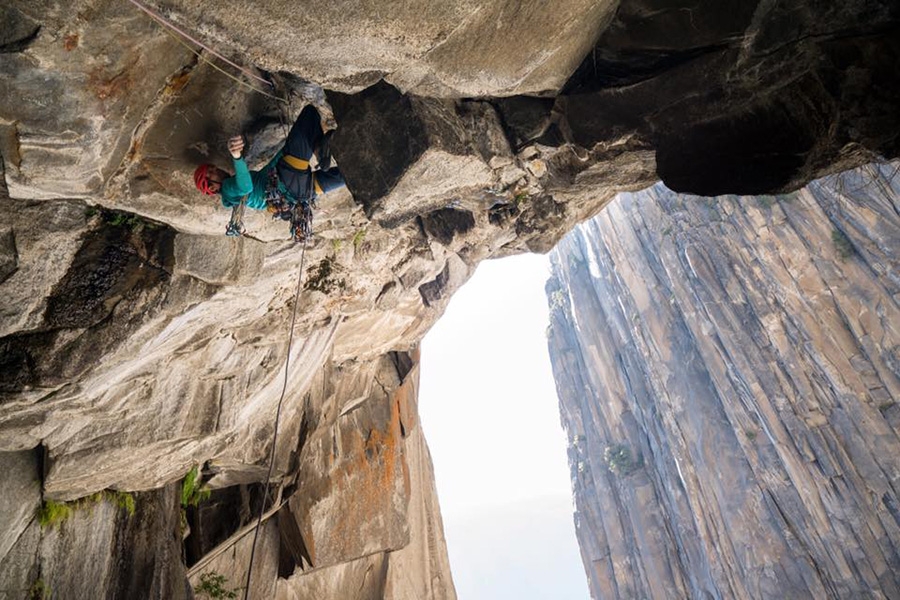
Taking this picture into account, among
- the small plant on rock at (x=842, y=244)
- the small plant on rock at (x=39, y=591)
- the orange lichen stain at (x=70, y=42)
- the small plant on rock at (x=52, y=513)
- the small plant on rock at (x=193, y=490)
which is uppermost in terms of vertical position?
the small plant on rock at (x=842, y=244)

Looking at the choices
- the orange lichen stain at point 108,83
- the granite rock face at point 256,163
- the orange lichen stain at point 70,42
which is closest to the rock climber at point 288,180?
the granite rock face at point 256,163

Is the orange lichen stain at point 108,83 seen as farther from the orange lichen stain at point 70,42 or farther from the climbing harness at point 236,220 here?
the climbing harness at point 236,220

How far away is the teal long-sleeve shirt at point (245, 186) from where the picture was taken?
353 centimetres

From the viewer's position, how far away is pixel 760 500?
24391 millimetres

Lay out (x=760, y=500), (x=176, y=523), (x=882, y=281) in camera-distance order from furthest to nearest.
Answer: (x=760, y=500)
(x=882, y=281)
(x=176, y=523)

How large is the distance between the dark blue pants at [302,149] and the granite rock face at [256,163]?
0.20 m

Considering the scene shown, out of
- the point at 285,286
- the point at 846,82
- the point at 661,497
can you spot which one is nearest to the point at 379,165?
the point at 285,286

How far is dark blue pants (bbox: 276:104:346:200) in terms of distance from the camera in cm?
386

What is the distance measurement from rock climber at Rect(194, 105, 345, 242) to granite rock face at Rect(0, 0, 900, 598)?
25 cm

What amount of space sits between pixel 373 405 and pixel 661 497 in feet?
100

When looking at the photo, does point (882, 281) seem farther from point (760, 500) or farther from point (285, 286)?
point (285, 286)

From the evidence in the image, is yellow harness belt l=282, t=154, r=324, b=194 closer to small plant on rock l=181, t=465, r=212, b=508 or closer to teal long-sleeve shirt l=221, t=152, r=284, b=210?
teal long-sleeve shirt l=221, t=152, r=284, b=210

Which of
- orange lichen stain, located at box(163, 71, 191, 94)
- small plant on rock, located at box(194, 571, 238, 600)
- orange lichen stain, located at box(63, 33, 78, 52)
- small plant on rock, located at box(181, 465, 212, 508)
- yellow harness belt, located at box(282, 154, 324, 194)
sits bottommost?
small plant on rock, located at box(194, 571, 238, 600)

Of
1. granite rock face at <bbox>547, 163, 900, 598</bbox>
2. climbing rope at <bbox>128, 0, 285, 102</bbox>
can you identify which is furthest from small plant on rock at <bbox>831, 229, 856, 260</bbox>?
climbing rope at <bbox>128, 0, 285, 102</bbox>
